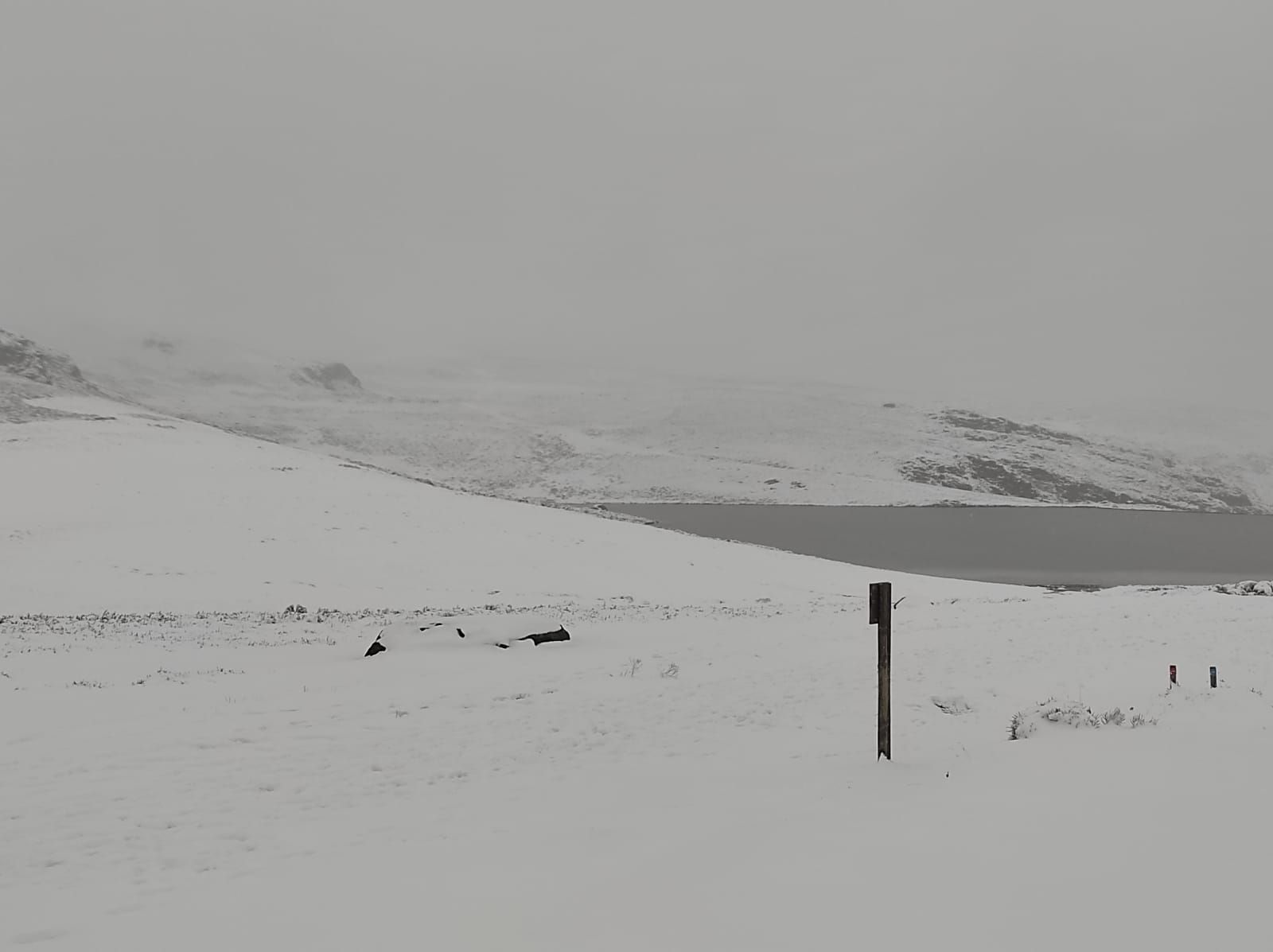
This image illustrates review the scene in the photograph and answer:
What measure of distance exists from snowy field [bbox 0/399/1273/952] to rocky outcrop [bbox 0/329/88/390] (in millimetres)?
96413

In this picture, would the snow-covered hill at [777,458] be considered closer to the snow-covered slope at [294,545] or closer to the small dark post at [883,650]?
the snow-covered slope at [294,545]

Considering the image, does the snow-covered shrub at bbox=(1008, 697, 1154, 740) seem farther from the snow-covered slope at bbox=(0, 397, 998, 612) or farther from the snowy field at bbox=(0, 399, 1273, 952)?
the snow-covered slope at bbox=(0, 397, 998, 612)

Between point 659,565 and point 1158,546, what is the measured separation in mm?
59674

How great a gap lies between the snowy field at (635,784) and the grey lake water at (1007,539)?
3642 cm

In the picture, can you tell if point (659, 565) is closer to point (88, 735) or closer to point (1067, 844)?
point (88, 735)

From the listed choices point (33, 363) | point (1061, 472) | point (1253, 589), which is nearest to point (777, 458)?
point (1061, 472)

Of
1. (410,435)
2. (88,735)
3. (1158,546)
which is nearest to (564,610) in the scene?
(88,735)

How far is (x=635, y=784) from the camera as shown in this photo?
9.34 meters

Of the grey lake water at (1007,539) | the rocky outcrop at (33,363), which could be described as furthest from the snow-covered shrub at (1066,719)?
the rocky outcrop at (33,363)

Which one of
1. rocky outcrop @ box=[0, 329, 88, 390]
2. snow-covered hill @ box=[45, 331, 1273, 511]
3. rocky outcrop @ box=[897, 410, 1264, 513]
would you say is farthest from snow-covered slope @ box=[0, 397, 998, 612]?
rocky outcrop @ box=[897, 410, 1264, 513]

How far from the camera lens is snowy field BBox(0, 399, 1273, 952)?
555cm

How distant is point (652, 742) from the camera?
11258mm

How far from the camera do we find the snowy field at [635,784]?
18.2 feet

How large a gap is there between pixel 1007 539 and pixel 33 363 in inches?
4676
